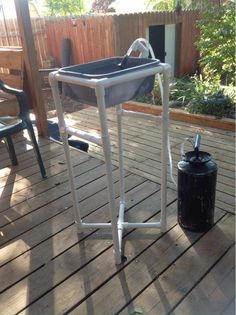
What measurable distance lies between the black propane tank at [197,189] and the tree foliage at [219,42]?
3523 millimetres

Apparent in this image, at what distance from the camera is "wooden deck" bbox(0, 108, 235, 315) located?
142cm

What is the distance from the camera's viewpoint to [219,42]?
16.5ft

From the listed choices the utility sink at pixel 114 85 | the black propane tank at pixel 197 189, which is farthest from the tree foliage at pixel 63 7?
the black propane tank at pixel 197 189

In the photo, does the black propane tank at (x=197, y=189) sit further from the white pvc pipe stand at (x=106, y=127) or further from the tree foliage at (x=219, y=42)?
the tree foliage at (x=219, y=42)

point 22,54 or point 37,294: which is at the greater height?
point 22,54

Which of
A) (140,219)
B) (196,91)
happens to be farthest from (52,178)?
(196,91)

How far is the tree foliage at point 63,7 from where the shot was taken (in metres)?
13.4

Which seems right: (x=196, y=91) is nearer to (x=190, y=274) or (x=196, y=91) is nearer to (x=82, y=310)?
(x=190, y=274)

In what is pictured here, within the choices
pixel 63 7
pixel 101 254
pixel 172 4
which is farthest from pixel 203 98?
pixel 63 7

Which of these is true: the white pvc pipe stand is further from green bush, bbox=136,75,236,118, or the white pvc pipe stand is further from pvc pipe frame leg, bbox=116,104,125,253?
green bush, bbox=136,75,236,118

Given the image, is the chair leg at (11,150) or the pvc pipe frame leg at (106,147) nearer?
the pvc pipe frame leg at (106,147)

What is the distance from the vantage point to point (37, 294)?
148 centimetres

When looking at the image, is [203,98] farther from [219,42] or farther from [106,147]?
[106,147]

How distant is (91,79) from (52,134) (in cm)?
229
